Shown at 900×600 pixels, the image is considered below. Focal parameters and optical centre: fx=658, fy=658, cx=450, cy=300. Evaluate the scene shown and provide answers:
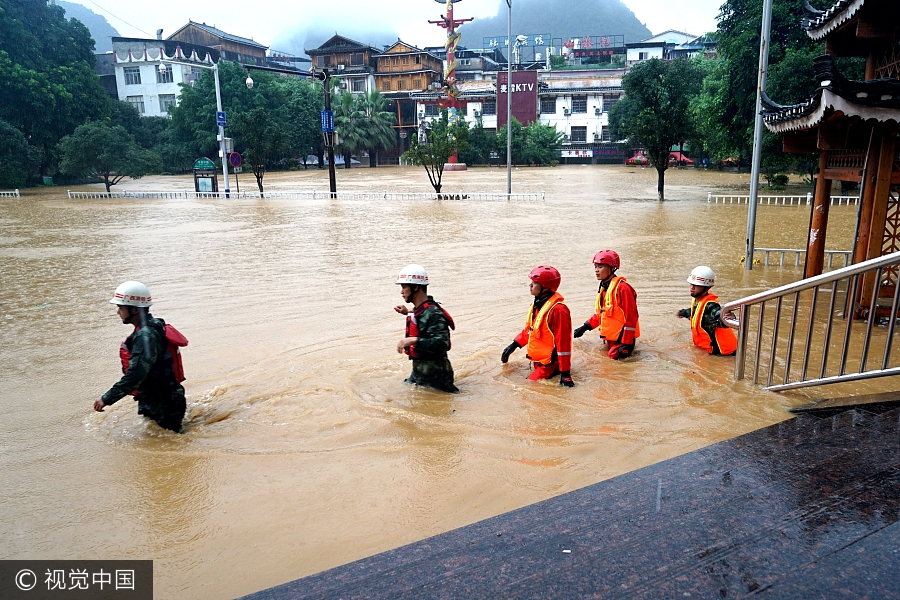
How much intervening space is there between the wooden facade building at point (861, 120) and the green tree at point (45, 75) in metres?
45.9

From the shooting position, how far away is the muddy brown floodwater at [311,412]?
401 centimetres

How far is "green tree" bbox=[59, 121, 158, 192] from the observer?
38.1 m

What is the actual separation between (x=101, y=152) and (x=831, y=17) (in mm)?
39504

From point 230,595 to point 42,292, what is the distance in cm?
1054

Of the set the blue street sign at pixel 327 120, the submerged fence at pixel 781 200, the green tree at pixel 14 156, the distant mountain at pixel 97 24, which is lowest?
the submerged fence at pixel 781 200

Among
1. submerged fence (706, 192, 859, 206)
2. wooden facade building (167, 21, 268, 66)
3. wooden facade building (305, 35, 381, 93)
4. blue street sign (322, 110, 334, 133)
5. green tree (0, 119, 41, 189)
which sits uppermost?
wooden facade building (167, 21, 268, 66)

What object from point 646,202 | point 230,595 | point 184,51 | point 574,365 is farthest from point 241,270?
point 184,51

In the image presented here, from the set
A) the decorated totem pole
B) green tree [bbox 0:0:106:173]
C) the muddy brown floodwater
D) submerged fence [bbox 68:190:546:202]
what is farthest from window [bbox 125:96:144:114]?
the muddy brown floodwater

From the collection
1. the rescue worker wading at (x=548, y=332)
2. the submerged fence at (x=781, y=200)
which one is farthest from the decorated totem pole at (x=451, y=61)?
the rescue worker wading at (x=548, y=332)

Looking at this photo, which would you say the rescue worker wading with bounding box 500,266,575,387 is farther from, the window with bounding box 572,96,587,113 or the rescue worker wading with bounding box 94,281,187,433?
→ the window with bounding box 572,96,587,113

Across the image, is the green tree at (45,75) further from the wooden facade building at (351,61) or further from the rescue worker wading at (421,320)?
the rescue worker wading at (421,320)

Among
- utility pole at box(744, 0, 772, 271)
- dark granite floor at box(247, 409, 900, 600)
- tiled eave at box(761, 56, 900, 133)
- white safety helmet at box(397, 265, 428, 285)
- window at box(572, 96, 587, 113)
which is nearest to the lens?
dark granite floor at box(247, 409, 900, 600)

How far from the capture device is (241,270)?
13398mm

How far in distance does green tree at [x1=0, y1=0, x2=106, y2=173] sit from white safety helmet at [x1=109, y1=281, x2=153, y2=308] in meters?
45.2
